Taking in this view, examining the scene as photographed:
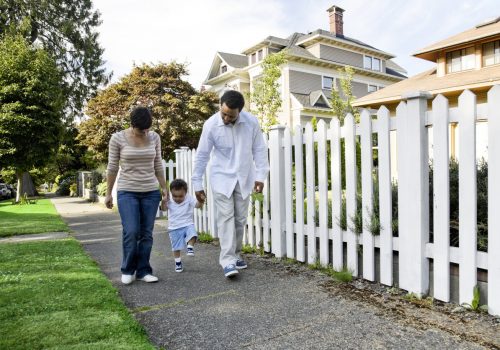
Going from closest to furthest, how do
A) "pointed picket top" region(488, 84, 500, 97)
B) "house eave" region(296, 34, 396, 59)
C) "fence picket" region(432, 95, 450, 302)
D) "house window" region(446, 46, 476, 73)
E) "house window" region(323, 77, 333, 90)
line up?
1. "pointed picket top" region(488, 84, 500, 97)
2. "fence picket" region(432, 95, 450, 302)
3. "house window" region(446, 46, 476, 73)
4. "house eave" region(296, 34, 396, 59)
5. "house window" region(323, 77, 333, 90)

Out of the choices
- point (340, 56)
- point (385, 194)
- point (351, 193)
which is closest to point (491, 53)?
point (351, 193)

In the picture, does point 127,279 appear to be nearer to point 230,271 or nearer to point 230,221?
point 230,271

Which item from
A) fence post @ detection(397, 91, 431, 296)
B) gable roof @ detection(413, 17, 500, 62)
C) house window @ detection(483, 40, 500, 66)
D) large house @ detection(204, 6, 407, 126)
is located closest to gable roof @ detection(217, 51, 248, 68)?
large house @ detection(204, 6, 407, 126)

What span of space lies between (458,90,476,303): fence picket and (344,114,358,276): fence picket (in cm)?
97

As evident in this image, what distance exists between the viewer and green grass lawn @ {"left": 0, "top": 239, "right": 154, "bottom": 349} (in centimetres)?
232

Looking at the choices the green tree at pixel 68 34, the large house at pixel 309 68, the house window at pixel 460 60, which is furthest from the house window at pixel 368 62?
the green tree at pixel 68 34

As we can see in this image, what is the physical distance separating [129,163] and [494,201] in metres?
3.04

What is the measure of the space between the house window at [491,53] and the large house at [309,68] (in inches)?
468

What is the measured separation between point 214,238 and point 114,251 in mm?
1460

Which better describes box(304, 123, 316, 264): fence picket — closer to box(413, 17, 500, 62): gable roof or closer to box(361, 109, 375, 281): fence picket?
box(361, 109, 375, 281): fence picket

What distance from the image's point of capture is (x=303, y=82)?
90.1 feet

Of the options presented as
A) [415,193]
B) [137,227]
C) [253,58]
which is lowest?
[137,227]

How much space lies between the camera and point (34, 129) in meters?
17.2

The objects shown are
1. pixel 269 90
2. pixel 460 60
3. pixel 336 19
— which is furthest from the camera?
pixel 336 19
